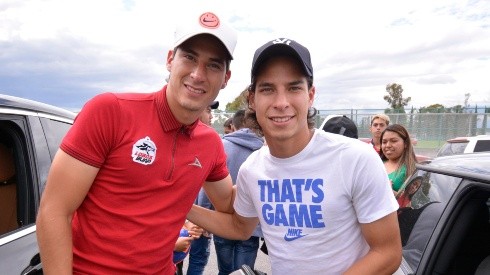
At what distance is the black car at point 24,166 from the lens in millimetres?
1899

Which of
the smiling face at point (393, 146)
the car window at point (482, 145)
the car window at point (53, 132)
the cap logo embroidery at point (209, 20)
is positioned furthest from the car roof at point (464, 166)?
the car window at point (482, 145)

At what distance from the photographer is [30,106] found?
2166 millimetres

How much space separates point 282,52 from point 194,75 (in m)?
0.38

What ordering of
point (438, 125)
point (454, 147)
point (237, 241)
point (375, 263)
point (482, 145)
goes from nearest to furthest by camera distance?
point (375, 263), point (237, 241), point (482, 145), point (454, 147), point (438, 125)

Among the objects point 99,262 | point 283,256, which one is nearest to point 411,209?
point 283,256

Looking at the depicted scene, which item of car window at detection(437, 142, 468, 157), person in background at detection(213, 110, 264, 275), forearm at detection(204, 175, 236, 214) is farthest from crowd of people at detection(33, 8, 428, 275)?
car window at detection(437, 142, 468, 157)

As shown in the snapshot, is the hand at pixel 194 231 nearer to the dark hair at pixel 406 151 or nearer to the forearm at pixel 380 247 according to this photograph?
the forearm at pixel 380 247

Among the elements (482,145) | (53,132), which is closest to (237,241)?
(53,132)

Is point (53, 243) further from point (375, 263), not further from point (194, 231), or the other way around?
point (375, 263)

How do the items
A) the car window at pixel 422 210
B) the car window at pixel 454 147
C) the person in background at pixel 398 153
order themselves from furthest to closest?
1. the car window at pixel 454 147
2. the person in background at pixel 398 153
3. the car window at pixel 422 210

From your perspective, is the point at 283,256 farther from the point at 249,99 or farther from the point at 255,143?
the point at 255,143

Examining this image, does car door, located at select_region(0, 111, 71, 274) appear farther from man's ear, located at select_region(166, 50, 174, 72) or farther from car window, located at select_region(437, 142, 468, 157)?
car window, located at select_region(437, 142, 468, 157)

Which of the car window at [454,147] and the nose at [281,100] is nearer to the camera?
the nose at [281,100]

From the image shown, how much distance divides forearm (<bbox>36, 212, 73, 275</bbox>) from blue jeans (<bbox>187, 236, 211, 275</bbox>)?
2852 millimetres
